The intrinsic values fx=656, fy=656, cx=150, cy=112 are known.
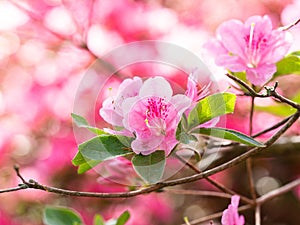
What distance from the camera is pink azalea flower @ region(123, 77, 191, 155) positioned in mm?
840

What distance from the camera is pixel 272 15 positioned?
6.80 ft

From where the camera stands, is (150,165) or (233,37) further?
(233,37)

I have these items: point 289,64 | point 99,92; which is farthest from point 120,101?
point 99,92

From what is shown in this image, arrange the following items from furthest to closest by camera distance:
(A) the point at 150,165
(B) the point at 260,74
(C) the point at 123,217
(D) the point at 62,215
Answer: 1. (D) the point at 62,215
2. (C) the point at 123,217
3. (B) the point at 260,74
4. (A) the point at 150,165

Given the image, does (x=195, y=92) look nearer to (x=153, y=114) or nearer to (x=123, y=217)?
(x=153, y=114)

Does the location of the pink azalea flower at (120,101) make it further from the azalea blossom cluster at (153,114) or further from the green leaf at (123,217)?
the green leaf at (123,217)

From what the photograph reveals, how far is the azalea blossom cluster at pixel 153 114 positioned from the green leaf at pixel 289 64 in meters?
0.22

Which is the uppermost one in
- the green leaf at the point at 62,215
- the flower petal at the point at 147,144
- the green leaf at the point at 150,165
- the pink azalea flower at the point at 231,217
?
the green leaf at the point at 62,215

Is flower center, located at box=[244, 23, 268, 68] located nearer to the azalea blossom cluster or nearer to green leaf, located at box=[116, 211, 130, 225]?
A: the azalea blossom cluster

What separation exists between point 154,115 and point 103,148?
8 cm

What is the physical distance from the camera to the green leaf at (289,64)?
3.31 feet

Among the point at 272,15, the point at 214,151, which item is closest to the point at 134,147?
the point at 214,151

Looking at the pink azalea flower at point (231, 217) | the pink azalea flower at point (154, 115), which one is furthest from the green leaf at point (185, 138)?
the pink azalea flower at point (231, 217)

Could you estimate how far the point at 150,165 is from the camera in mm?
835
